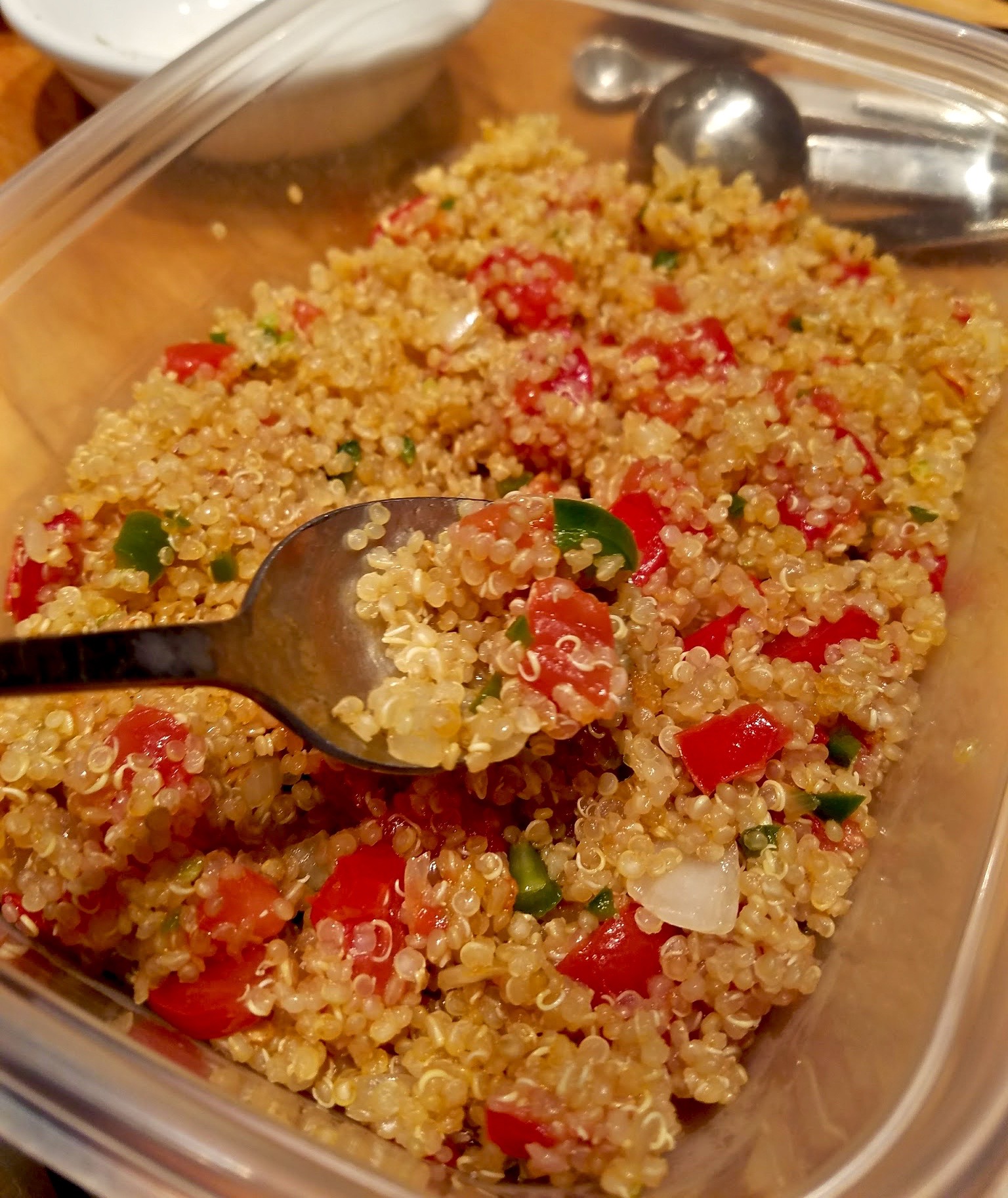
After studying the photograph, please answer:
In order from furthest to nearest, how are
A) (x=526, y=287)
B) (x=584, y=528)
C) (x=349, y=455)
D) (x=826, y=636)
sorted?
(x=526, y=287) < (x=349, y=455) < (x=826, y=636) < (x=584, y=528)

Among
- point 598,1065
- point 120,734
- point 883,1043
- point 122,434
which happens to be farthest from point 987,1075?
point 122,434

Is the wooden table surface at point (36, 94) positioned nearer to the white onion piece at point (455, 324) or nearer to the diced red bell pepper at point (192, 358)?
the diced red bell pepper at point (192, 358)

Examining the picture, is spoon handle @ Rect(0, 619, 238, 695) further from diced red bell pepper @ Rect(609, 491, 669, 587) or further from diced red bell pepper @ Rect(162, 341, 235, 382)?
diced red bell pepper @ Rect(162, 341, 235, 382)

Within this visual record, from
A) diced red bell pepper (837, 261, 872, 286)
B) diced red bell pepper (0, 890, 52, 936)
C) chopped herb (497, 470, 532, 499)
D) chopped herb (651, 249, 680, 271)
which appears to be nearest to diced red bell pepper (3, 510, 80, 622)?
diced red bell pepper (0, 890, 52, 936)

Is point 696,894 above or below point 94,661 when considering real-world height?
below

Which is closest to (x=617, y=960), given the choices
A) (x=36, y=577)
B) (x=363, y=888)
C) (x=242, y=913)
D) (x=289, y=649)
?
(x=363, y=888)

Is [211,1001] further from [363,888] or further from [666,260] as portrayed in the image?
[666,260]

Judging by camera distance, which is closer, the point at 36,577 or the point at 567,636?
the point at 567,636

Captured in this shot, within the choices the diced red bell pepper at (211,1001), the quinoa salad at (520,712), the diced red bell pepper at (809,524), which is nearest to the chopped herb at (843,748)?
the quinoa salad at (520,712)
